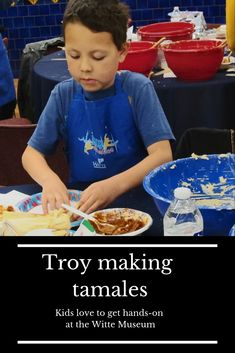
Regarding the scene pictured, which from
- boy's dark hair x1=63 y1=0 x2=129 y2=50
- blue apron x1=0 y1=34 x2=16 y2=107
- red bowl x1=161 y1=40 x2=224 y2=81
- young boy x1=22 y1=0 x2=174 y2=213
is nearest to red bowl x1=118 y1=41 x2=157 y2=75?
red bowl x1=161 y1=40 x2=224 y2=81

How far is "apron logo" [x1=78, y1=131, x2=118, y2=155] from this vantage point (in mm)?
2020

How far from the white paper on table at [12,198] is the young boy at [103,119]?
83 millimetres

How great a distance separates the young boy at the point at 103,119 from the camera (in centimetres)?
186

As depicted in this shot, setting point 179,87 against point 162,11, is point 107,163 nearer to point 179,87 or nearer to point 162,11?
point 179,87

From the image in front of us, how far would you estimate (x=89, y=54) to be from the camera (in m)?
1.82

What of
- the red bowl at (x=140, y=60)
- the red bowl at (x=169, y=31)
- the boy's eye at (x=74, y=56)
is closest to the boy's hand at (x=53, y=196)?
the boy's eye at (x=74, y=56)

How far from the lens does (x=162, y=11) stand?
22.0 feet

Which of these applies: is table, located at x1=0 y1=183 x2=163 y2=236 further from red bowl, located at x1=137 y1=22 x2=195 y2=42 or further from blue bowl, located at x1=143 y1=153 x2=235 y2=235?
red bowl, located at x1=137 y1=22 x2=195 y2=42

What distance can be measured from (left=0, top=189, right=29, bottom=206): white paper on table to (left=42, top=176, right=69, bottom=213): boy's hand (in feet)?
0.24

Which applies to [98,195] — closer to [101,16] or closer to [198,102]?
[101,16]

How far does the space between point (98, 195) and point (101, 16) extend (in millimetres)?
523
